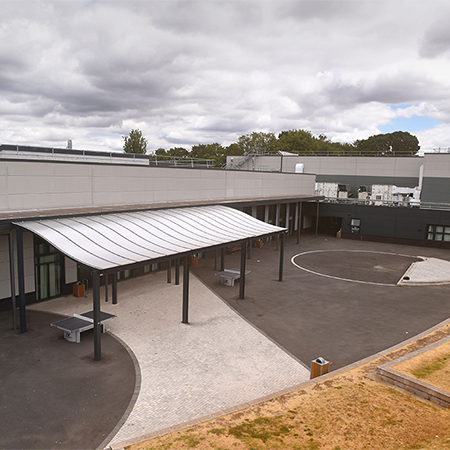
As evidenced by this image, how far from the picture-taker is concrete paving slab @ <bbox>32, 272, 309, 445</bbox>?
9.92m

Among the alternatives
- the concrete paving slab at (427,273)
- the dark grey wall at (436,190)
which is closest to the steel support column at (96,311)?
the concrete paving slab at (427,273)

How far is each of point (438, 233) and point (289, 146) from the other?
62.2 meters

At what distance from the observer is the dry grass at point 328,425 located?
25.9 feet

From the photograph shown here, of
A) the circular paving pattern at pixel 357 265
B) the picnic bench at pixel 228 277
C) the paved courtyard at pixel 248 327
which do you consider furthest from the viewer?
the circular paving pattern at pixel 357 265

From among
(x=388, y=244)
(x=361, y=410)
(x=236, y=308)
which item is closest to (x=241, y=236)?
(x=236, y=308)

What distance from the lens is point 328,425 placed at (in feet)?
28.1

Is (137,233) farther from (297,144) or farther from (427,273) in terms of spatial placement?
(297,144)

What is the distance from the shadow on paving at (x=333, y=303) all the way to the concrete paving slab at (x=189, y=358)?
41.8 inches

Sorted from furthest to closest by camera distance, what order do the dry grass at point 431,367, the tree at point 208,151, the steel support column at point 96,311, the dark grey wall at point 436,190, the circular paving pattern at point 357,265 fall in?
the tree at point 208,151 < the dark grey wall at point 436,190 < the circular paving pattern at point 357,265 < the steel support column at point 96,311 < the dry grass at point 431,367

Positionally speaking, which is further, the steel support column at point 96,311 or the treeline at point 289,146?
the treeline at point 289,146

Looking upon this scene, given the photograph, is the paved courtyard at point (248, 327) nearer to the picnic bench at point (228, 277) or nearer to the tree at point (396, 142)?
the picnic bench at point (228, 277)

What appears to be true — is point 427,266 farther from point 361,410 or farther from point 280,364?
point 361,410

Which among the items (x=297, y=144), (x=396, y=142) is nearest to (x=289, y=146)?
(x=297, y=144)

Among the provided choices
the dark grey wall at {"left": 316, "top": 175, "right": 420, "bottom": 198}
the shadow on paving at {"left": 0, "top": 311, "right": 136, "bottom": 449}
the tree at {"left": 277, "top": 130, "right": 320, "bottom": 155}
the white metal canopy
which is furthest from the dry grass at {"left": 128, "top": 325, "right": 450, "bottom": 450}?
the tree at {"left": 277, "top": 130, "right": 320, "bottom": 155}
